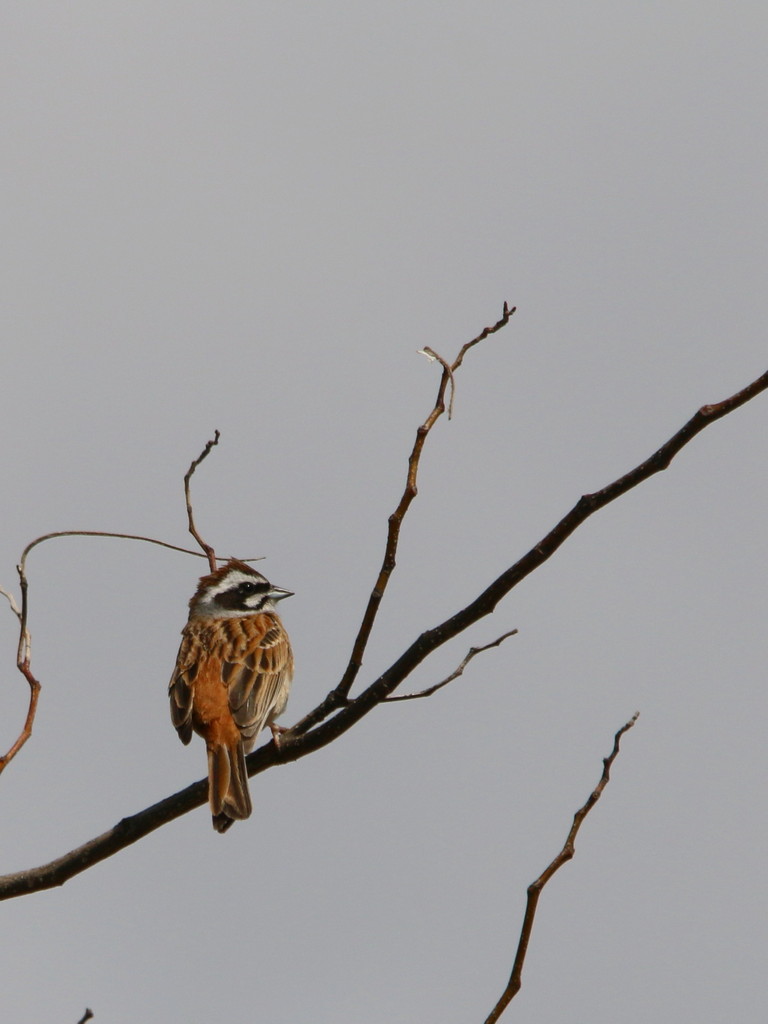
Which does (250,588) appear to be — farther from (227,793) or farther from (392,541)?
(392,541)

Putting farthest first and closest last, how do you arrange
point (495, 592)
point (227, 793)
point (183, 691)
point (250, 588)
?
1. point (250, 588)
2. point (183, 691)
3. point (227, 793)
4. point (495, 592)

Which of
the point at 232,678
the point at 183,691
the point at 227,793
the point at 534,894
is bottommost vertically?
the point at 534,894

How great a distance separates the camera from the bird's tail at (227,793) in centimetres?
699

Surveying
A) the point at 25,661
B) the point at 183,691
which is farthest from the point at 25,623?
the point at 183,691

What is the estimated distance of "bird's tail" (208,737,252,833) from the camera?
6.99m

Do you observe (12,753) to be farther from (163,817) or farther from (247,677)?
(247,677)

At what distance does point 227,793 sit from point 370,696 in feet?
6.27

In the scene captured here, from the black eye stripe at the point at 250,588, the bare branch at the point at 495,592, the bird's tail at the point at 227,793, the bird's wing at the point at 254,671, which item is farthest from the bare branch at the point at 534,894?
the black eye stripe at the point at 250,588

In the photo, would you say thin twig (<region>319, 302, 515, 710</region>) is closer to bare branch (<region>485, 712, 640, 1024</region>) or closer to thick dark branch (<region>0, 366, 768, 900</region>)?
thick dark branch (<region>0, 366, 768, 900</region>)

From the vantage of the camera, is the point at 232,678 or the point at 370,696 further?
the point at 232,678

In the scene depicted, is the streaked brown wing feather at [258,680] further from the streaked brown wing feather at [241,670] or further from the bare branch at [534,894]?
the bare branch at [534,894]

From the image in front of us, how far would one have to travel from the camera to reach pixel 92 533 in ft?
20.2

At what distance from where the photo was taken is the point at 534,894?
4262 millimetres

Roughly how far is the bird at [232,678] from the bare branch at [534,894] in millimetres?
2727
